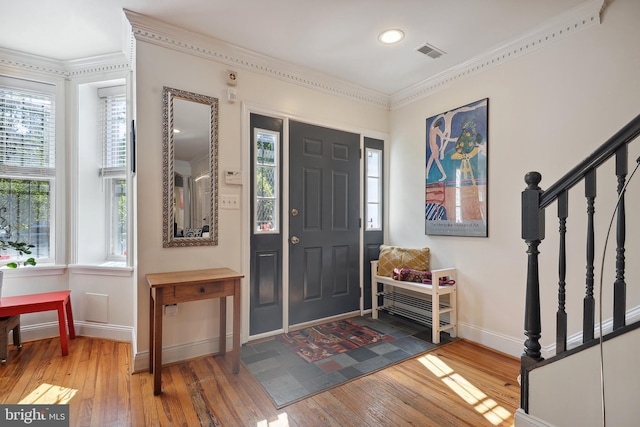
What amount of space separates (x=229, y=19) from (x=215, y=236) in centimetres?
170

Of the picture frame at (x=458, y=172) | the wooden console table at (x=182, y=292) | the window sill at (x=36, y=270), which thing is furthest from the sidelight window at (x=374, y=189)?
the window sill at (x=36, y=270)

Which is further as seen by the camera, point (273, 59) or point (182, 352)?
point (273, 59)

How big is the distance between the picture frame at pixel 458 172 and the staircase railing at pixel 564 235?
135cm

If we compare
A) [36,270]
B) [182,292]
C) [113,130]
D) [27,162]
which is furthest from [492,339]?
[27,162]

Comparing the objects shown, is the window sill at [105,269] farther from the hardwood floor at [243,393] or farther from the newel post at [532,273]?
the newel post at [532,273]

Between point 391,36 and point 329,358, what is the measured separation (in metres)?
2.67

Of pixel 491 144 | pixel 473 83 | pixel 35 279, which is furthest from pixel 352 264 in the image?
pixel 35 279

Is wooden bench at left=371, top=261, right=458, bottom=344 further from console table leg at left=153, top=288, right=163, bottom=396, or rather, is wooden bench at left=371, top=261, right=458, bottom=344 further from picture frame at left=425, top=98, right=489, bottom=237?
console table leg at left=153, top=288, right=163, bottom=396

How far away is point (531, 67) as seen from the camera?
251 cm

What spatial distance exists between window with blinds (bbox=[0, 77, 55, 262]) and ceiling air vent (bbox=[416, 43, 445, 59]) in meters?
3.55

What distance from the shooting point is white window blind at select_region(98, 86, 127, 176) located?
3148 mm

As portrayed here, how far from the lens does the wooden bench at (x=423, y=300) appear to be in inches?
111

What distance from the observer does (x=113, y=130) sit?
3168mm

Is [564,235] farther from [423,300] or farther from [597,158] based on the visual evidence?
[423,300]
